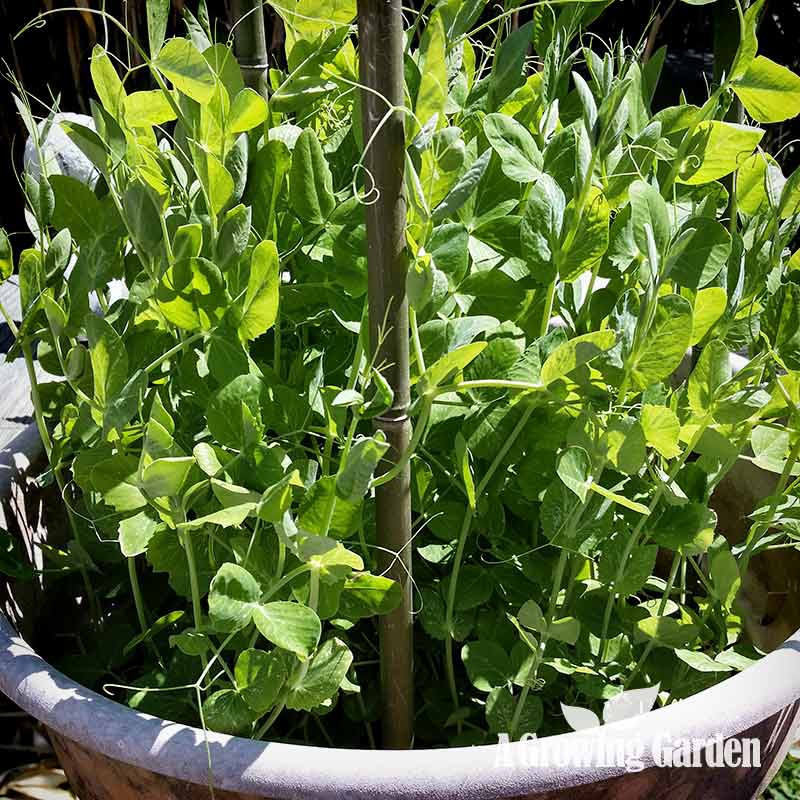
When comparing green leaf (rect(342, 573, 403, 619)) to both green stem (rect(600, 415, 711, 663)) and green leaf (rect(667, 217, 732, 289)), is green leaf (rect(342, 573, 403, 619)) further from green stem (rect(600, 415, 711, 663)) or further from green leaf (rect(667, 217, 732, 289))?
green leaf (rect(667, 217, 732, 289))

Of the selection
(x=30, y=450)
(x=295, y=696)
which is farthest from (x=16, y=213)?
(x=295, y=696)

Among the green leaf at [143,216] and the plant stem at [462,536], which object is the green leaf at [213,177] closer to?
the green leaf at [143,216]

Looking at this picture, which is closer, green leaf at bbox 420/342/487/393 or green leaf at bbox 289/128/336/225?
green leaf at bbox 420/342/487/393

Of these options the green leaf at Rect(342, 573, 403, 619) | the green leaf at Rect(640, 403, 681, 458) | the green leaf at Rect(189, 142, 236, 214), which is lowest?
the green leaf at Rect(342, 573, 403, 619)

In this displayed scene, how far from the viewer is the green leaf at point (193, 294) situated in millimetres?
503

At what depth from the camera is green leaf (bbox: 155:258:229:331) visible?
1.65 feet

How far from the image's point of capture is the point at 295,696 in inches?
19.7

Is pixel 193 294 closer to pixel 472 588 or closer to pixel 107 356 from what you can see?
pixel 107 356

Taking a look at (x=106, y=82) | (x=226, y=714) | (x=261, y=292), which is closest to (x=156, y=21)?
(x=106, y=82)

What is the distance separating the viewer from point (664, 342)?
499 mm

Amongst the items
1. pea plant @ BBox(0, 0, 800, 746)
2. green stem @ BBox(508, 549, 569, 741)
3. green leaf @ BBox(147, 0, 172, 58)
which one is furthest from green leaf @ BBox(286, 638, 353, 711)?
green leaf @ BBox(147, 0, 172, 58)

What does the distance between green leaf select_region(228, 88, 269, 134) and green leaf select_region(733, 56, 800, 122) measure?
26 centimetres

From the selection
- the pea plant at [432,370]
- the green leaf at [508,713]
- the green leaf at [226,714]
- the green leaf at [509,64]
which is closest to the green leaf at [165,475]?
the pea plant at [432,370]

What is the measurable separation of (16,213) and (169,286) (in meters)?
1.81
